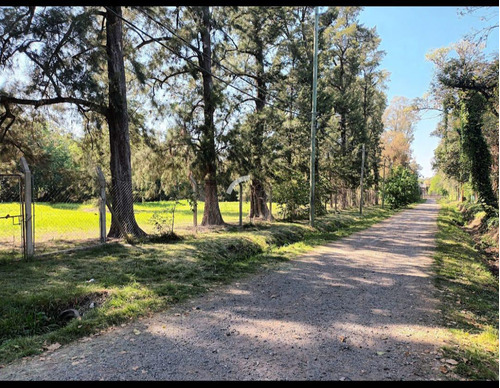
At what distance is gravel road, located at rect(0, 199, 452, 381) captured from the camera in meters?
3.10

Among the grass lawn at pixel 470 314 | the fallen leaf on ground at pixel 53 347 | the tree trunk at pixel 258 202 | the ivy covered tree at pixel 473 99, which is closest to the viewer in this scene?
the grass lawn at pixel 470 314

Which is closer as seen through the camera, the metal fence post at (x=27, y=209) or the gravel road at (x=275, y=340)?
the gravel road at (x=275, y=340)

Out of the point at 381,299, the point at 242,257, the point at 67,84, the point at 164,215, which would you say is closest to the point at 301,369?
the point at 381,299

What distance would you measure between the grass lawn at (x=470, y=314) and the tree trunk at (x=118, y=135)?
8309 millimetres

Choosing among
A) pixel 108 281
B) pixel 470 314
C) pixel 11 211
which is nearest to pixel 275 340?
pixel 470 314

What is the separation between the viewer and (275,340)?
3.77 metres

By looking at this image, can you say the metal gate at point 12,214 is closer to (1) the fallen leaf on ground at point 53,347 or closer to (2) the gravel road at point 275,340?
(1) the fallen leaf on ground at point 53,347

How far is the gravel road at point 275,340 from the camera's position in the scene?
3.10 metres

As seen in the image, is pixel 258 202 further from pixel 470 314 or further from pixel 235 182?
pixel 470 314

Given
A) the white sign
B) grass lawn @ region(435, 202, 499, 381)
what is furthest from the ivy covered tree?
the white sign

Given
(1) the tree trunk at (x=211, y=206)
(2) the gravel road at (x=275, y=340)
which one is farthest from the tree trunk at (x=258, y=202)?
(2) the gravel road at (x=275, y=340)

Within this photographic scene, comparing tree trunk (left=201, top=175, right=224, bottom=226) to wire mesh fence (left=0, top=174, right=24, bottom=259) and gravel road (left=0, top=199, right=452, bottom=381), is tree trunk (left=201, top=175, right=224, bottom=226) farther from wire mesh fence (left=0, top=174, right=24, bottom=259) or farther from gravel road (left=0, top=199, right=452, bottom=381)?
gravel road (left=0, top=199, right=452, bottom=381)

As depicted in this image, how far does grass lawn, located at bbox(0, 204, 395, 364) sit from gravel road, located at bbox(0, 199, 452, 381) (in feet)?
1.33

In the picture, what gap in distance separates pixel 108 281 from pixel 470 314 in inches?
237
